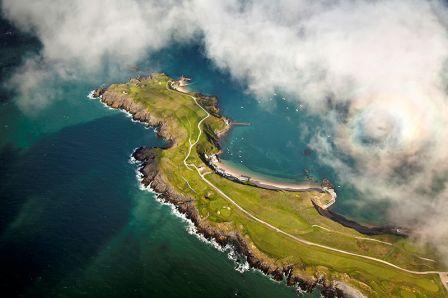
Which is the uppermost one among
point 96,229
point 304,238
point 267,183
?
point 304,238

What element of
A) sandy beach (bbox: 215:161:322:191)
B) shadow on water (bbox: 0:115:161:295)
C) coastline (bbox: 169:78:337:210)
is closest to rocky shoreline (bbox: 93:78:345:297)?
shadow on water (bbox: 0:115:161:295)

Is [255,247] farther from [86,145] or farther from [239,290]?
[86,145]

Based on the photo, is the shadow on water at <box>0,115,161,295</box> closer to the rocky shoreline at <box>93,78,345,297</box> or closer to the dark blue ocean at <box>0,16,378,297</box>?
the dark blue ocean at <box>0,16,378,297</box>

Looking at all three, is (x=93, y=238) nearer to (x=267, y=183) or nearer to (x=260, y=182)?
(x=260, y=182)

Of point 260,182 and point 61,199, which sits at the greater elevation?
point 61,199

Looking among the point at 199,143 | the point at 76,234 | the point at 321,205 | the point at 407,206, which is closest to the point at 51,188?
the point at 76,234

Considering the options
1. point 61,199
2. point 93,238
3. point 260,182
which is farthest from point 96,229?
point 260,182

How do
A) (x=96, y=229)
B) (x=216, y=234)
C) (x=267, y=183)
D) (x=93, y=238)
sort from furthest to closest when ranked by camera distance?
(x=267, y=183)
(x=216, y=234)
(x=96, y=229)
(x=93, y=238)
